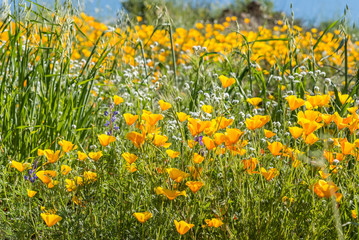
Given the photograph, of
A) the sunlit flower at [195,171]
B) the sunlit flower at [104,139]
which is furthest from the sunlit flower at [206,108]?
the sunlit flower at [104,139]

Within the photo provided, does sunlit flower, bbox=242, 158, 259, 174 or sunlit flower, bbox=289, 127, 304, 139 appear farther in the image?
sunlit flower, bbox=242, 158, 259, 174

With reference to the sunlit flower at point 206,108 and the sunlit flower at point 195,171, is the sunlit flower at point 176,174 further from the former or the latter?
the sunlit flower at point 206,108

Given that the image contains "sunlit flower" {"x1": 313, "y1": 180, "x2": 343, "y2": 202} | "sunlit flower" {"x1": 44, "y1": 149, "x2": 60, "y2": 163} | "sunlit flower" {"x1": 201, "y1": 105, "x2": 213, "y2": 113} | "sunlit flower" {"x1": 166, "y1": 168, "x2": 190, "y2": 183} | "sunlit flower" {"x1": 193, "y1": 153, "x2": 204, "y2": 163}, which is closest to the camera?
"sunlit flower" {"x1": 313, "y1": 180, "x2": 343, "y2": 202}

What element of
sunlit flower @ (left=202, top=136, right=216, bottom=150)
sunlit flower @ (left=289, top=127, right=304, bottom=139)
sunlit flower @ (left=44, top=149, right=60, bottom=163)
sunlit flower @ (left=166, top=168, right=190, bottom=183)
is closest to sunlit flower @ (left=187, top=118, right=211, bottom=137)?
sunlit flower @ (left=202, top=136, right=216, bottom=150)

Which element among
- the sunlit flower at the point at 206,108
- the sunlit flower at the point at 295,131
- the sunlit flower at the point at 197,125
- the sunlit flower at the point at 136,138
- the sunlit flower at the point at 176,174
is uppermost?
the sunlit flower at the point at 295,131

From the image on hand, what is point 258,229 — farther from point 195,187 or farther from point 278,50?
point 278,50

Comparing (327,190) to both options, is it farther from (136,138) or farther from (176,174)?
(136,138)

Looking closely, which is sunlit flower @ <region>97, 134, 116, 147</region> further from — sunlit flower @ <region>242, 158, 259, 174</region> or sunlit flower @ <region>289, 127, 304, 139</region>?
sunlit flower @ <region>289, 127, 304, 139</region>

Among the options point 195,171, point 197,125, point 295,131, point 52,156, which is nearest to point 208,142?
point 197,125

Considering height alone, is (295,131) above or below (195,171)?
above

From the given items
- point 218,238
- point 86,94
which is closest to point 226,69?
point 86,94

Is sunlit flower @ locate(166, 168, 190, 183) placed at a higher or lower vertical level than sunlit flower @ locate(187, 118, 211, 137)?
lower

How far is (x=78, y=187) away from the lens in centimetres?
192

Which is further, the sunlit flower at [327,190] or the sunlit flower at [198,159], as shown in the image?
the sunlit flower at [198,159]
